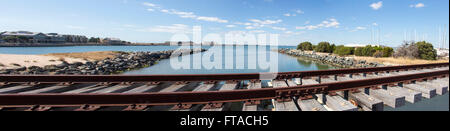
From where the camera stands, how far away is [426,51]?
66.1 ft

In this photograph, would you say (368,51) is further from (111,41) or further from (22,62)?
(111,41)

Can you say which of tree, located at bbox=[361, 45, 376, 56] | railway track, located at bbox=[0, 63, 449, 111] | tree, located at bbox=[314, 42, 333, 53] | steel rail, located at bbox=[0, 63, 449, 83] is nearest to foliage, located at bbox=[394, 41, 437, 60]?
tree, located at bbox=[361, 45, 376, 56]

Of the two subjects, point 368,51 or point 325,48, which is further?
point 325,48

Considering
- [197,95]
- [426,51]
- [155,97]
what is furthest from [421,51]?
[155,97]

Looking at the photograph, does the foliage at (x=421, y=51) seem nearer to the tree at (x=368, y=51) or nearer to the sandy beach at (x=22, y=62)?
the tree at (x=368, y=51)

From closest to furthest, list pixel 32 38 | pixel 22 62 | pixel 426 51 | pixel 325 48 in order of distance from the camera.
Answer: pixel 22 62 → pixel 426 51 → pixel 325 48 → pixel 32 38

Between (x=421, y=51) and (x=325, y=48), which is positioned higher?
(x=325, y=48)

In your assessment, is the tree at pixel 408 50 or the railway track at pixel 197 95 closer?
the railway track at pixel 197 95

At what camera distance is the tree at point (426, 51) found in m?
19.7

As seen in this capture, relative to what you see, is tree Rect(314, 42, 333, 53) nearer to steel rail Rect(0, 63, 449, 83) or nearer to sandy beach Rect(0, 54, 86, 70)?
steel rail Rect(0, 63, 449, 83)

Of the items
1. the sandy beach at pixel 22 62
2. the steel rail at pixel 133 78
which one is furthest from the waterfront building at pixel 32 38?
the steel rail at pixel 133 78

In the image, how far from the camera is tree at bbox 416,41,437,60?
1972 centimetres

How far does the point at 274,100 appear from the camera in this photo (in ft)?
9.40

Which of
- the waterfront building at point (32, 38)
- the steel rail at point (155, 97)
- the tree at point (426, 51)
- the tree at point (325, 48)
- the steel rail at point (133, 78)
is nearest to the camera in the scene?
the steel rail at point (155, 97)
